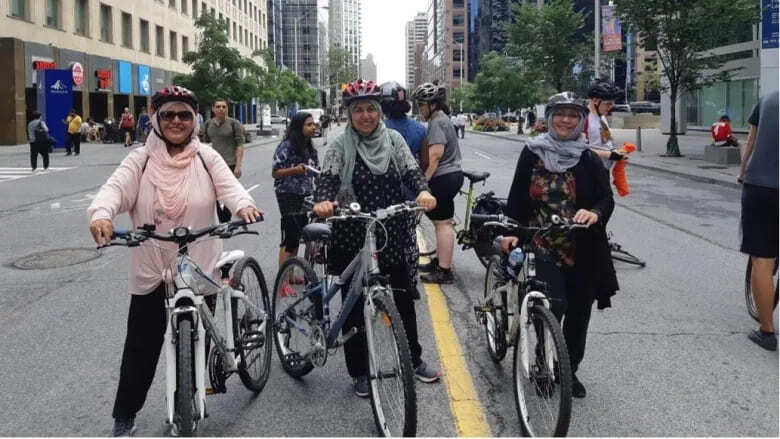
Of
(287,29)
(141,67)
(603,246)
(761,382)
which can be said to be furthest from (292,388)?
(287,29)

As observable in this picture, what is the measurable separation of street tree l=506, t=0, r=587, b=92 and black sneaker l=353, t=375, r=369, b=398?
126 feet

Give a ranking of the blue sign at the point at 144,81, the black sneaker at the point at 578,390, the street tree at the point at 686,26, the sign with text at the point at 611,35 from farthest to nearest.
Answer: the blue sign at the point at 144,81, the sign with text at the point at 611,35, the street tree at the point at 686,26, the black sneaker at the point at 578,390

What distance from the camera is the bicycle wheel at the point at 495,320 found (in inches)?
191

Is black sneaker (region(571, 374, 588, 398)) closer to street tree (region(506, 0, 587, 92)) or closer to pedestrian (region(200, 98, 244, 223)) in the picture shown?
pedestrian (region(200, 98, 244, 223))

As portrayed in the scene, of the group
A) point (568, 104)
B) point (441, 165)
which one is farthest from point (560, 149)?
point (441, 165)

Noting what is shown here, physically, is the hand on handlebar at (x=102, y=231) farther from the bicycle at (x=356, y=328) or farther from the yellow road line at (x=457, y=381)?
the yellow road line at (x=457, y=381)

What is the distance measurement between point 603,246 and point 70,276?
6.27 m

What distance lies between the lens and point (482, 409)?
4.36 m

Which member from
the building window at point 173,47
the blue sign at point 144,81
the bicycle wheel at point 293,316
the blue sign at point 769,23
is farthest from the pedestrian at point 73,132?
the bicycle wheel at point 293,316

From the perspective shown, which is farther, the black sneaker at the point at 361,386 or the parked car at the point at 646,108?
the parked car at the point at 646,108

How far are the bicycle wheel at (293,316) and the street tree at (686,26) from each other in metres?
23.1

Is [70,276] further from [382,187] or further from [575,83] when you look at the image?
[575,83]

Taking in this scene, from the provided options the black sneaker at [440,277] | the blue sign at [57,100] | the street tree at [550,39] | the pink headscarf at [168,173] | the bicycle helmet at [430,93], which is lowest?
the black sneaker at [440,277]

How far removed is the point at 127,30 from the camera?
48.4 m
